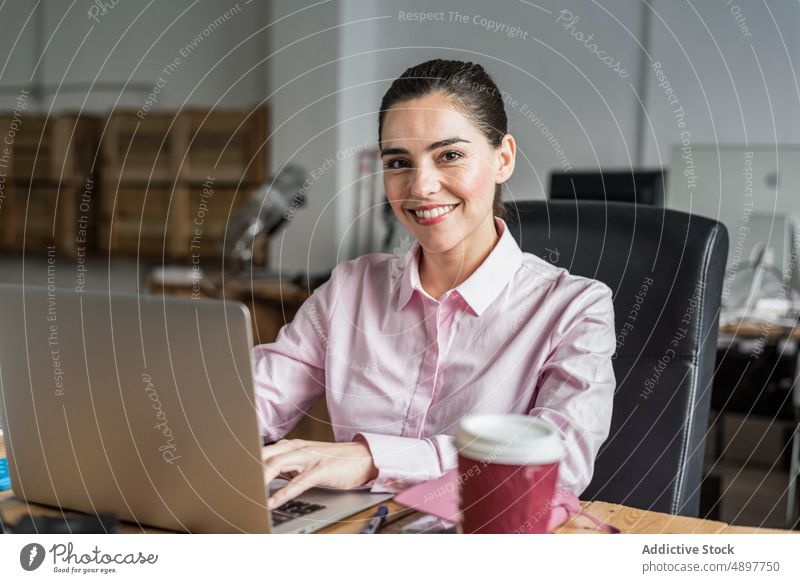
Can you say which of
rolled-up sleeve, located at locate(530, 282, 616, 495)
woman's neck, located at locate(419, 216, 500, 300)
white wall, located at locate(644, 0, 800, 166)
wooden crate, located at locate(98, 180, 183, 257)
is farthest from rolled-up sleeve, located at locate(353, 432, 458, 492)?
wooden crate, located at locate(98, 180, 183, 257)

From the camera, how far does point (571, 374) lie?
895mm

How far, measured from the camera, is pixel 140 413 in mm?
664

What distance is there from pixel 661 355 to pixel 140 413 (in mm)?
Result: 642

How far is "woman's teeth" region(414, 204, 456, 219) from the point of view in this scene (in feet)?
3.11

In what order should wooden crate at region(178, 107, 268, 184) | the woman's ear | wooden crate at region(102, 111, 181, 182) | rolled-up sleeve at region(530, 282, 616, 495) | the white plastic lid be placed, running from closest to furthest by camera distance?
the white plastic lid
rolled-up sleeve at region(530, 282, 616, 495)
the woman's ear
wooden crate at region(178, 107, 268, 184)
wooden crate at region(102, 111, 181, 182)

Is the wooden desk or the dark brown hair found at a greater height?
the dark brown hair

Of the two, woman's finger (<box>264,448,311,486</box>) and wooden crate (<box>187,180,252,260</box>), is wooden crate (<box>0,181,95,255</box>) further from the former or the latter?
woman's finger (<box>264,448,311,486</box>)

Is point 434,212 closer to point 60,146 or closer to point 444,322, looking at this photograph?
point 444,322

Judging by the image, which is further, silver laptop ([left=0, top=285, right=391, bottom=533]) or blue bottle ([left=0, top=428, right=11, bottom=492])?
blue bottle ([left=0, top=428, right=11, bottom=492])

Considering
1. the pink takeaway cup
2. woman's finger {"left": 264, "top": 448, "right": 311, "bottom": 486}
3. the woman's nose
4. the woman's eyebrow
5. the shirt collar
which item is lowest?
woman's finger {"left": 264, "top": 448, "right": 311, "bottom": 486}

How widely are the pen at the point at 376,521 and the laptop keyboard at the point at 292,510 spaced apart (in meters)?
0.05

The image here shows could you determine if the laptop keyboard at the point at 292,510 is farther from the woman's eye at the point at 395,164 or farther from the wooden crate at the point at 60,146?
the wooden crate at the point at 60,146

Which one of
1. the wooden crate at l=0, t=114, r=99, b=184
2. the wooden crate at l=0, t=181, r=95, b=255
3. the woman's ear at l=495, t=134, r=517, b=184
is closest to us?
the woman's ear at l=495, t=134, r=517, b=184

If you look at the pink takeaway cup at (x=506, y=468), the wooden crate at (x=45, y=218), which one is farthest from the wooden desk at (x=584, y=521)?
the wooden crate at (x=45, y=218)
